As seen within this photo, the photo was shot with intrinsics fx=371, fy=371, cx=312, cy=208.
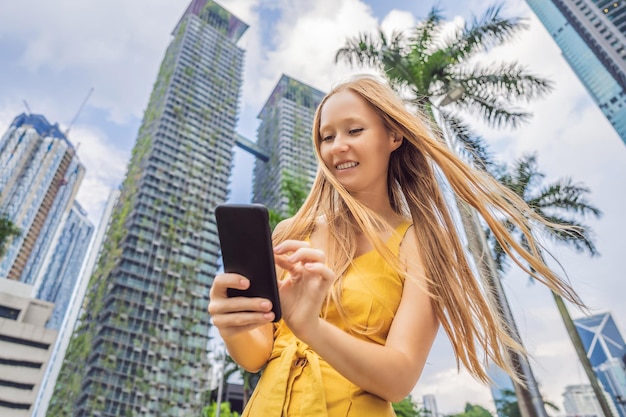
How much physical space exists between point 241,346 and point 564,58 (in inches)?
4885

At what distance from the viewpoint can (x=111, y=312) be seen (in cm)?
4997

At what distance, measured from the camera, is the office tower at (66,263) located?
11619cm

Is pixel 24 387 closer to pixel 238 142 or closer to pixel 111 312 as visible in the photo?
pixel 111 312

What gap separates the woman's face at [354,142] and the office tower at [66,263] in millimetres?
138900

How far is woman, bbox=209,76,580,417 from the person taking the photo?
0.85 m

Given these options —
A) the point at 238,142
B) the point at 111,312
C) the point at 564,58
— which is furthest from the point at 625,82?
the point at 111,312

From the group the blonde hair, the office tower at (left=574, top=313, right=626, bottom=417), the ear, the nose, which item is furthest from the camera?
the office tower at (left=574, top=313, right=626, bottom=417)

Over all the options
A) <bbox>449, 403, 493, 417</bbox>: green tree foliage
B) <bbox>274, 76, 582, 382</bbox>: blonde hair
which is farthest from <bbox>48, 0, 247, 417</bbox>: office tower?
<bbox>274, 76, 582, 382</bbox>: blonde hair

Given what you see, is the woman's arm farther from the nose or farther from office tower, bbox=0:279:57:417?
office tower, bbox=0:279:57:417

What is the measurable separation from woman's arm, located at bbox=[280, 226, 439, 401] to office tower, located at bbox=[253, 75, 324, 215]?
57947 mm

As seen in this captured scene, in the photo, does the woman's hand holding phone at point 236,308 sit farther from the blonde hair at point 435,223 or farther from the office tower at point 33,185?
the office tower at point 33,185

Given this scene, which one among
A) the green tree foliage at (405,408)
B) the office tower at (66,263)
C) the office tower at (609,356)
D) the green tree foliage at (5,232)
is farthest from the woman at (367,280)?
the office tower at (66,263)

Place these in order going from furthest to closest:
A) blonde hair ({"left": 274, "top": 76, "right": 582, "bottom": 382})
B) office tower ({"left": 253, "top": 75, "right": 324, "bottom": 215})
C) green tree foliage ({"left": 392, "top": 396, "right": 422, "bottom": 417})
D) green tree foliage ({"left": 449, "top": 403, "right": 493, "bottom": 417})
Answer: office tower ({"left": 253, "top": 75, "right": 324, "bottom": 215}) < green tree foliage ({"left": 449, "top": 403, "right": 493, "bottom": 417}) < green tree foliage ({"left": 392, "top": 396, "right": 422, "bottom": 417}) < blonde hair ({"left": 274, "top": 76, "right": 582, "bottom": 382})

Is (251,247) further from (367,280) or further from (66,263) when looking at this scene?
(66,263)
